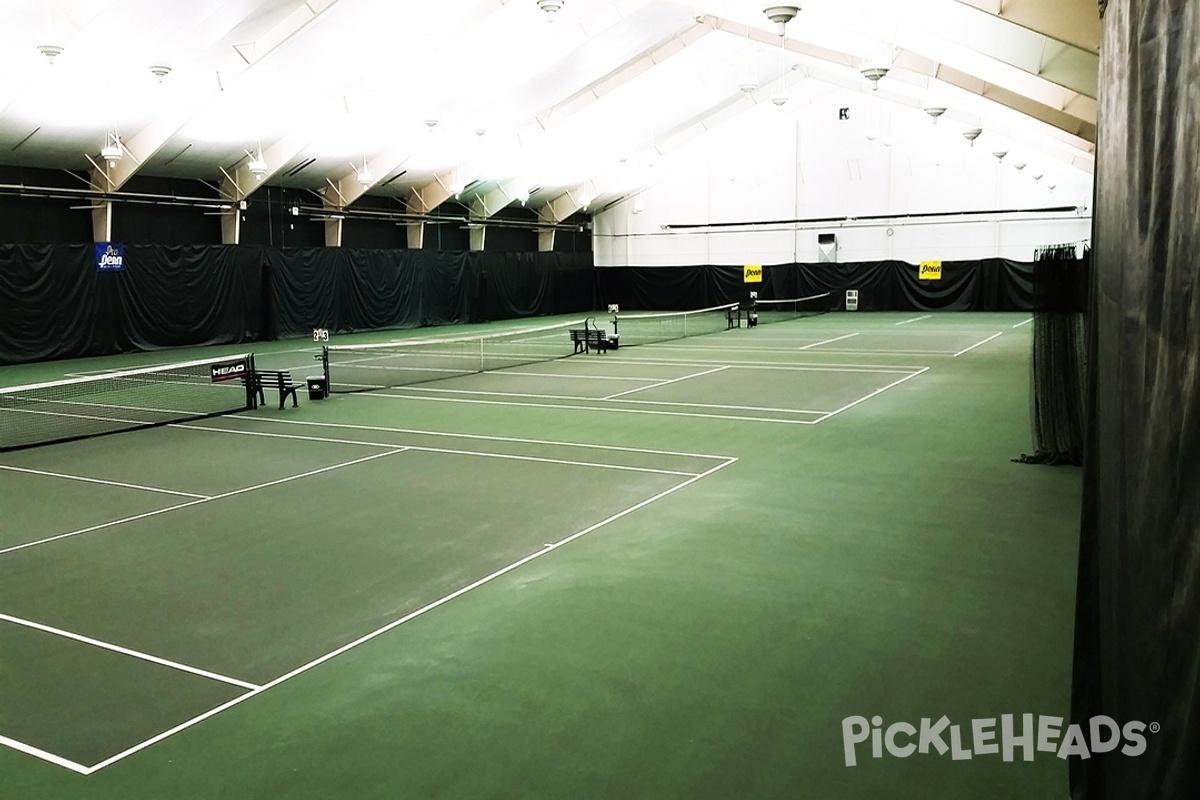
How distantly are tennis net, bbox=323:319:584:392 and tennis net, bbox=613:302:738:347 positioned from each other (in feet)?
6.74

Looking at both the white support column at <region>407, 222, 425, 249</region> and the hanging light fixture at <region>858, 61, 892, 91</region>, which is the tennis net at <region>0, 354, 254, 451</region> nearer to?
the hanging light fixture at <region>858, 61, 892, 91</region>

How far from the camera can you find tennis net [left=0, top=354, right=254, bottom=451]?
12758 mm

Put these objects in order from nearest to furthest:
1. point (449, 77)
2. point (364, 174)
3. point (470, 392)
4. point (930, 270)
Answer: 1. point (470, 392)
2. point (449, 77)
3. point (364, 174)
4. point (930, 270)

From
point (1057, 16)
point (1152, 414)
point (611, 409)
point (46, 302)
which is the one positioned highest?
point (1057, 16)

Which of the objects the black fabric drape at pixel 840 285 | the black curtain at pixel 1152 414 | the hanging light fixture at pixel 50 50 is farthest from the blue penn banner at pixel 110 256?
the black curtain at pixel 1152 414

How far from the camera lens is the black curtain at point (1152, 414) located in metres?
1.55

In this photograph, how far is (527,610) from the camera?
5918 mm

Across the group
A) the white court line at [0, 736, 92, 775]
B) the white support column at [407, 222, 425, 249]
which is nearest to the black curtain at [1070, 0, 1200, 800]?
the white court line at [0, 736, 92, 775]

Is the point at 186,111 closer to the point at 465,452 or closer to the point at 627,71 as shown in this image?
the point at 627,71

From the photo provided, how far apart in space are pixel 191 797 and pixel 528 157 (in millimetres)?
30537

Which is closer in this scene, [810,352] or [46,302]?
[810,352]

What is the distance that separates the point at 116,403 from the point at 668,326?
62.0ft

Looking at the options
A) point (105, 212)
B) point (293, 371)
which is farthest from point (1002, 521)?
point (105, 212)

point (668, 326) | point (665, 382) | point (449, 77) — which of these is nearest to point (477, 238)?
point (668, 326)
